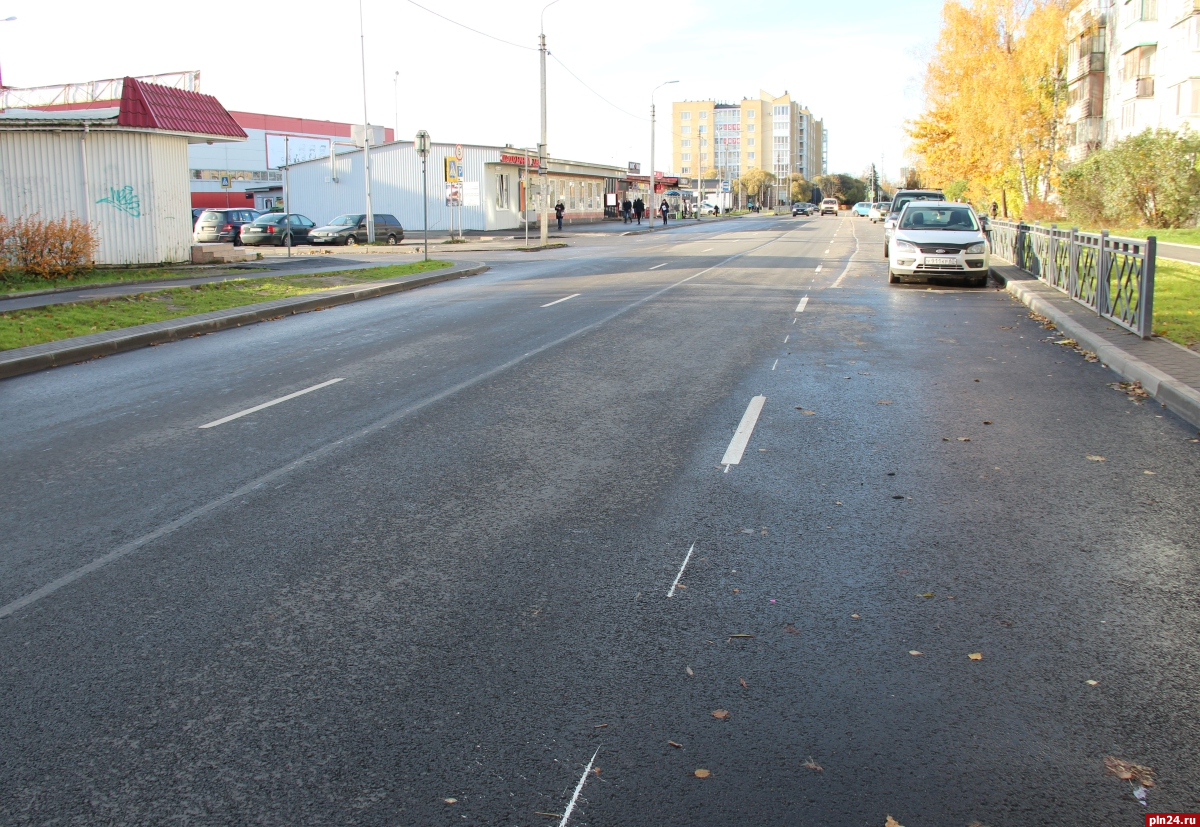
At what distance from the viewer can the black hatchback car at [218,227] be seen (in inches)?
1594

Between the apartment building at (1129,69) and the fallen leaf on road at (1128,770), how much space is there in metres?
40.9

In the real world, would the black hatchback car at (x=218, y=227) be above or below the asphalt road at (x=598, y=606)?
above

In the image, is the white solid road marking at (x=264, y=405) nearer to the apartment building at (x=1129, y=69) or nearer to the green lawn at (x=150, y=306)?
the green lawn at (x=150, y=306)

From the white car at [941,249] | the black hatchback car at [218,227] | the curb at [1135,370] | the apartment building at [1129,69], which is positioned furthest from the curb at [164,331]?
the apartment building at [1129,69]

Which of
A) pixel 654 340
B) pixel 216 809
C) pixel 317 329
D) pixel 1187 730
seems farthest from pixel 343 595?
pixel 317 329

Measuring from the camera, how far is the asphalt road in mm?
3127

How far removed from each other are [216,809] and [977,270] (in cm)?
1910

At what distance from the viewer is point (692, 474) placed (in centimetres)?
655

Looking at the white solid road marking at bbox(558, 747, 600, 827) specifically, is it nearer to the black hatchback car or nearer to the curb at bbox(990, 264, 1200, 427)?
the curb at bbox(990, 264, 1200, 427)

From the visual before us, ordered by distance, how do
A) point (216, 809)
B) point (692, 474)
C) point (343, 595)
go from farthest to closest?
point (692, 474), point (343, 595), point (216, 809)

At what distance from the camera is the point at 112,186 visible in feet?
78.1

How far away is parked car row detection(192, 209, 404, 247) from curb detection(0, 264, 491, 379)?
21.1 m

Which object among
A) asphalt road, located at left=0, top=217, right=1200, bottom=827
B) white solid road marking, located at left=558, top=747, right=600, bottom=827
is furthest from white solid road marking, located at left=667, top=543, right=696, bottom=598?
white solid road marking, located at left=558, top=747, right=600, bottom=827

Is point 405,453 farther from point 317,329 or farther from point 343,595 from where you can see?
point 317,329
